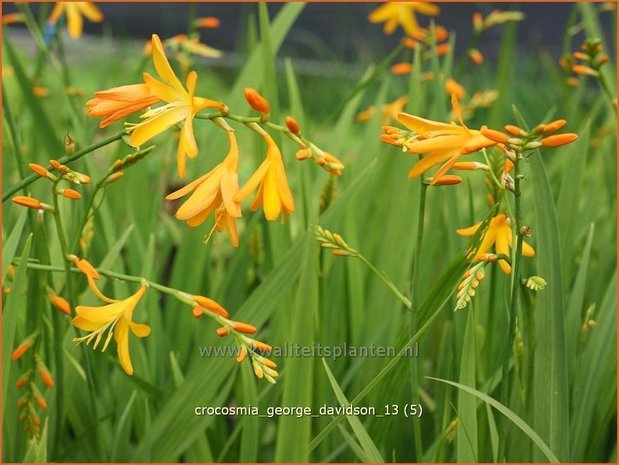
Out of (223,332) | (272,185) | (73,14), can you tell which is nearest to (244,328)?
(223,332)

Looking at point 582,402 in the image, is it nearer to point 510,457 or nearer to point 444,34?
point 510,457

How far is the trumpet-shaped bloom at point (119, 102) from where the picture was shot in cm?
67

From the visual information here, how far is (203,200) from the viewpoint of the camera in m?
0.66

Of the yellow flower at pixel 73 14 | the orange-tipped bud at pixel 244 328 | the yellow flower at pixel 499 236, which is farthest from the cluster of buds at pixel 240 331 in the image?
the yellow flower at pixel 73 14

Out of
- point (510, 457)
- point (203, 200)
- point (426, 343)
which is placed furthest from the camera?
point (426, 343)

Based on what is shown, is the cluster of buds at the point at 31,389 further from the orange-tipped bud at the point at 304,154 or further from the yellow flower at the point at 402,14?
the yellow flower at the point at 402,14

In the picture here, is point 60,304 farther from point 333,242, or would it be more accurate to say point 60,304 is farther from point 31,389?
point 333,242

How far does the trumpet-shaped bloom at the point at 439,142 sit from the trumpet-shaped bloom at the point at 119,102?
199mm

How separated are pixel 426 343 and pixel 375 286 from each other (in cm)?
9

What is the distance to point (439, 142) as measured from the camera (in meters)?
0.67

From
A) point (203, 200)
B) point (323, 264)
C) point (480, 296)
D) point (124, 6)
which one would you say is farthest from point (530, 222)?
point (124, 6)

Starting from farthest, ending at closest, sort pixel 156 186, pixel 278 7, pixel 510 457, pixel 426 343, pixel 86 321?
pixel 278 7
pixel 156 186
pixel 426 343
pixel 510 457
pixel 86 321

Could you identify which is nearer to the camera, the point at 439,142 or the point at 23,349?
the point at 439,142

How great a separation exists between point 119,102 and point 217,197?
104 mm
